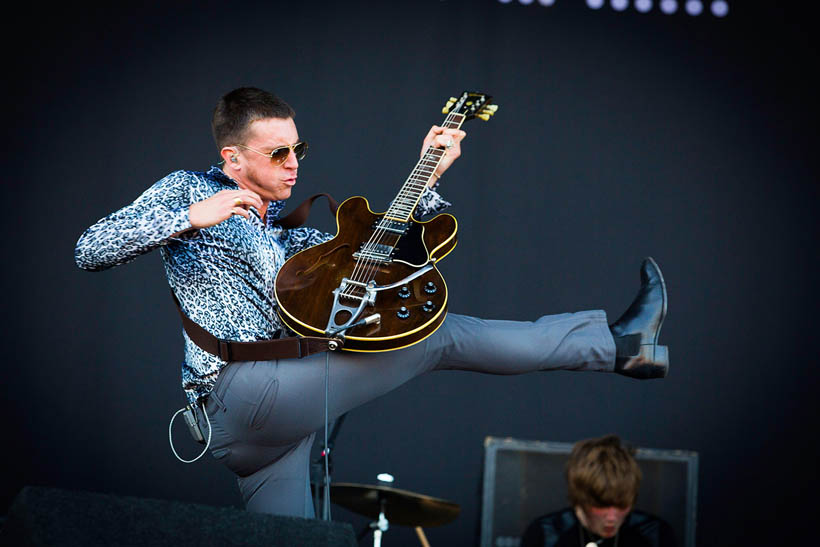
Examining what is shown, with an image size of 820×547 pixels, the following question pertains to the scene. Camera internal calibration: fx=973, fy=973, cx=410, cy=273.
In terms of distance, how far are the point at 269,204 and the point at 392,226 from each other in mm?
440

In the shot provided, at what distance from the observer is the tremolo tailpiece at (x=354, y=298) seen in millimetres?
2570

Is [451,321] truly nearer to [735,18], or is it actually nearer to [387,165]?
[387,165]

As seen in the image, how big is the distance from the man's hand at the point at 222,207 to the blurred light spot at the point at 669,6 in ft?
9.74

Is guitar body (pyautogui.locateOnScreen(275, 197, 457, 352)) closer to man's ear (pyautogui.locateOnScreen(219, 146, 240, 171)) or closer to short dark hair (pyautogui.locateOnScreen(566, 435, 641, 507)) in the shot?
man's ear (pyautogui.locateOnScreen(219, 146, 240, 171))

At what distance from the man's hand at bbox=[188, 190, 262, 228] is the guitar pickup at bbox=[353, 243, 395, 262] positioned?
438 millimetres

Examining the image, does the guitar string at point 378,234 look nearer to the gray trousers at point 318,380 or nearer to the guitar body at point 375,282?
the guitar body at point 375,282

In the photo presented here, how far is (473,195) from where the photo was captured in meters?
4.77

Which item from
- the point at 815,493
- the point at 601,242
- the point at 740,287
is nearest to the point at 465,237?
the point at 601,242

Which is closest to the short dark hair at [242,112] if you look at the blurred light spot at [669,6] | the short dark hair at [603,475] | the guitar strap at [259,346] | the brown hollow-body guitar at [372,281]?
the brown hollow-body guitar at [372,281]

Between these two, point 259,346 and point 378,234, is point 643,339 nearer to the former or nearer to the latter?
point 378,234

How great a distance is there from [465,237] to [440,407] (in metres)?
0.85

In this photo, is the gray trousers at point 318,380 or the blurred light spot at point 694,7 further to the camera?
the blurred light spot at point 694,7

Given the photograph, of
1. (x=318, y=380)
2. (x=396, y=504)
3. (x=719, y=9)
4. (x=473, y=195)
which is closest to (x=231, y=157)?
(x=318, y=380)

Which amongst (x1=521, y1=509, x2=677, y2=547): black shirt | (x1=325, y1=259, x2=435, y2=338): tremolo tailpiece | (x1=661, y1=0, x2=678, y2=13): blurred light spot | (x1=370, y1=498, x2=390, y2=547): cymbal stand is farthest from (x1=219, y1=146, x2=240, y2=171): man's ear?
(x1=661, y1=0, x2=678, y2=13): blurred light spot
